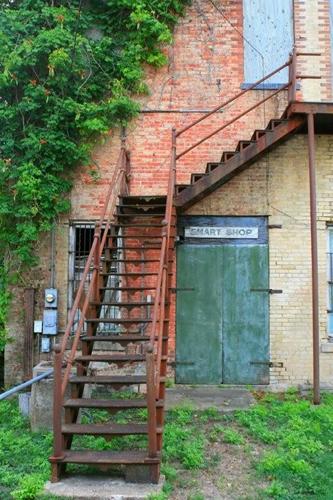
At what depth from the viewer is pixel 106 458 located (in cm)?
477

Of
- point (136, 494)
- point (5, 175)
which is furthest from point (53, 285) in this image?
point (136, 494)

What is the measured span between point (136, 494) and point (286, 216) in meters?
5.68

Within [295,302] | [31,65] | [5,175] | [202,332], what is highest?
[31,65]

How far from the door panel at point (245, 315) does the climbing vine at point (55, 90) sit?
322 centimetres

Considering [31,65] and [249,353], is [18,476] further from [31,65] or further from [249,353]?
[31,65]

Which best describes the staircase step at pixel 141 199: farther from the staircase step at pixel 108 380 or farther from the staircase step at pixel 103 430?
the staircase step at pixel 103 430

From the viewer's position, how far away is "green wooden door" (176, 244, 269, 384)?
8547mm

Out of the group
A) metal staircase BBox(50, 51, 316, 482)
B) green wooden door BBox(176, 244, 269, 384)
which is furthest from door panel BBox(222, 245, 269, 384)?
metal staircase BBox(50, 51, 316, 482)

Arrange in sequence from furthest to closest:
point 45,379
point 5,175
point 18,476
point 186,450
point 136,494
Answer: point 5,175, point 45,379, point 186,450, point 18,476, point 136,494

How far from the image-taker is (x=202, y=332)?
860 cm

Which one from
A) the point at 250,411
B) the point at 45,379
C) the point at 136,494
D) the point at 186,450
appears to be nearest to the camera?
the point at 136,494

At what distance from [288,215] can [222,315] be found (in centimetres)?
213

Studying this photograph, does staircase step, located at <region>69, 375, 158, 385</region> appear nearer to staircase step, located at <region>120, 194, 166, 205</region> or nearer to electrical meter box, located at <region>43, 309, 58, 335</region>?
electrical meter box, located at <region>43, 309, 58, 335</region>

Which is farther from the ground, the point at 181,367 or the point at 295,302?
the point at 295,302
